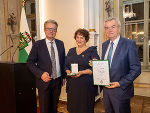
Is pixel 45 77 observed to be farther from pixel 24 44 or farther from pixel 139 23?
pixel 139 23

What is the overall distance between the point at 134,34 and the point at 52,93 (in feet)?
10.0

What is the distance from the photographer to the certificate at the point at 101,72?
5.25 feet

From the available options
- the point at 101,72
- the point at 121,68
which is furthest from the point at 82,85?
the point at 121,68

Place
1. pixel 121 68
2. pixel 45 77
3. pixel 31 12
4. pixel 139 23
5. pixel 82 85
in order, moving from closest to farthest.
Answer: pixel 121 68 → pixel 45 77 → pixel 82 85 → pixel 139 23 → pixel 31 12

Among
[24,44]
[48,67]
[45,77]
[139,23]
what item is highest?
[139,23]

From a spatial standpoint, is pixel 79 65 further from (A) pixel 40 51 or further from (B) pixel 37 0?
(B) pixel 37 0

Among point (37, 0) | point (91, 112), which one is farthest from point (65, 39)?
point (91, 112)

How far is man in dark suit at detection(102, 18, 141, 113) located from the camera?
1.53 meters

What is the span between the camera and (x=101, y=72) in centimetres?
164

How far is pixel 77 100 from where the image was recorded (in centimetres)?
202

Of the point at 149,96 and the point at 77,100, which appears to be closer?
the point at 77,100

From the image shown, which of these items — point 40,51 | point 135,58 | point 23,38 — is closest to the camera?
point 135,58

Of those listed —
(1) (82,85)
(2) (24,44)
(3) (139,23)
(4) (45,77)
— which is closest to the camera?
(4) (45,77)

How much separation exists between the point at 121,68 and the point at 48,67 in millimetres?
892
